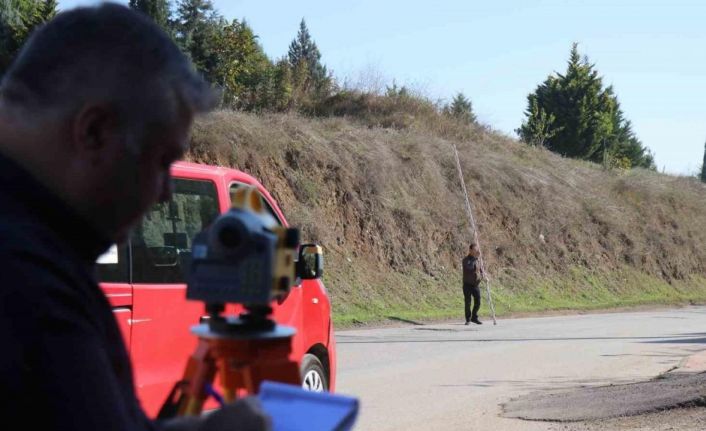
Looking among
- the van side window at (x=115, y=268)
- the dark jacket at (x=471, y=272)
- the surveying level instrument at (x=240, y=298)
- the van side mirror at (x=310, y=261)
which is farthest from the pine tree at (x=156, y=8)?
the surveying level instrument at (x=240, y=298)

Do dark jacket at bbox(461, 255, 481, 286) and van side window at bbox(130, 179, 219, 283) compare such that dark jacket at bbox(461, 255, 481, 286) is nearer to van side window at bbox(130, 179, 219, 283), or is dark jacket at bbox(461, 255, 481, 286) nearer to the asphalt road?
the asphalt road

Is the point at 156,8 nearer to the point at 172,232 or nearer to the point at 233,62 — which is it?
the point at 233,62

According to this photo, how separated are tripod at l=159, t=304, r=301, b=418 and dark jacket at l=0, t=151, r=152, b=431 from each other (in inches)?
10.9

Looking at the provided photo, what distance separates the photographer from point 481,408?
10.9m

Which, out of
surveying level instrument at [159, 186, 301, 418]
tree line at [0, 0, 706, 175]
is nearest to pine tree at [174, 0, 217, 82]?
tree line at [0, 0, 706, 175]

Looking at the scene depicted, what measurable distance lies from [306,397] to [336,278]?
26.5 metres

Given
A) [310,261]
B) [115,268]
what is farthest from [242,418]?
[310,261]

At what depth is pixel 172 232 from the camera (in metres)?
6.89

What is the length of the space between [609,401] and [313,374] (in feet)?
12.7

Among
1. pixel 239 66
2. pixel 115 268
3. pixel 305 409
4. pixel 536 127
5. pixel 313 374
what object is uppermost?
pixel 239 66

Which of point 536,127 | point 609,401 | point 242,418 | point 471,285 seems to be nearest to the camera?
point 242,418

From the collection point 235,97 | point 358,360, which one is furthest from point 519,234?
point 358,360

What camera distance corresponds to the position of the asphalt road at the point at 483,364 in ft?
34.6

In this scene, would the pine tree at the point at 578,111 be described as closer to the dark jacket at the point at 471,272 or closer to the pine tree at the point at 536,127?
the pine tree at the point at 536,127
